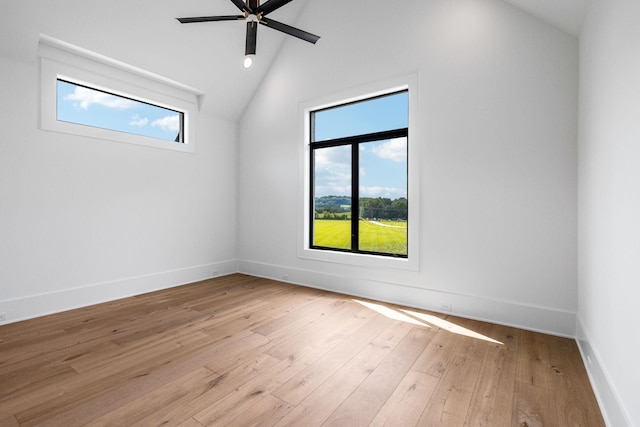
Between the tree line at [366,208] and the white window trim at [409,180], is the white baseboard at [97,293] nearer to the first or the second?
the white window trim at [409,180]

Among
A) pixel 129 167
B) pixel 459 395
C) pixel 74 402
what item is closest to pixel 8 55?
pixel 129 167

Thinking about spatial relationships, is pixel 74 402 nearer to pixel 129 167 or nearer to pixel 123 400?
pixel 123 400

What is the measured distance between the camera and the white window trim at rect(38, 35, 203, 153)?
3.15m

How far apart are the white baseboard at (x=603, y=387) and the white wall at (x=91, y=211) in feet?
15.1

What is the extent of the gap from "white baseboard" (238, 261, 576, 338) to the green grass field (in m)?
0.45

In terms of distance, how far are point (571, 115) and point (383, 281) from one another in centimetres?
247

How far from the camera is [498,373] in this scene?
2.05 m

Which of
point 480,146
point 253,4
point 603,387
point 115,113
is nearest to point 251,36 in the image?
point 253,4

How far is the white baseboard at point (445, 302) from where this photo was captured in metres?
2.69

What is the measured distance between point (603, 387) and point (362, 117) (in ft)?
11.3

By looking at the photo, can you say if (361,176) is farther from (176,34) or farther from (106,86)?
(106,86)

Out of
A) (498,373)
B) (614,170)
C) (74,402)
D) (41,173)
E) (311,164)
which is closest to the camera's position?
(614,170)

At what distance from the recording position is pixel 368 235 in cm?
400

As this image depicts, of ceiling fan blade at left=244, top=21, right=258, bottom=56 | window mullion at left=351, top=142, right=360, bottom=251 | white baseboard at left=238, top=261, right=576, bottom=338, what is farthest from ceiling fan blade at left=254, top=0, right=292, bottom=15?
white baseboard at left=238, top=261, right=576, bottom=338
